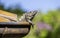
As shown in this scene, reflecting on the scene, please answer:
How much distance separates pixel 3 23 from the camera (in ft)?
9.62

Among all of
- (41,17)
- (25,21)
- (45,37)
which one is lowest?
(45,37)

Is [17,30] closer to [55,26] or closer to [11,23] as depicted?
[11,23]

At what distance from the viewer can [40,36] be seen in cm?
1458

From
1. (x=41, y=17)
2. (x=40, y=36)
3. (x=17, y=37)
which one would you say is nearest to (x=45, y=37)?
(x=40, y=36)

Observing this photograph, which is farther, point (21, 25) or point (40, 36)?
point (40, 36)

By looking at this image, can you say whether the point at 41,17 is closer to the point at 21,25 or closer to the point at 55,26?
the point at 55,26

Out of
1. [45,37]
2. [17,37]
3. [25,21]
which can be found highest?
[25,21]

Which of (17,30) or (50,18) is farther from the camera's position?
(50,18)

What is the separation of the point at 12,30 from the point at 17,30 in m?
0.06

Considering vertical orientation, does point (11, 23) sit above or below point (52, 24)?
above

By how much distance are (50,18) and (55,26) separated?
64 centimetres

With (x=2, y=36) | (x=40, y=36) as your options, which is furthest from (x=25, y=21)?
(x=40, y=36)

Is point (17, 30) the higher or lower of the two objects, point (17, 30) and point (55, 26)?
the higher

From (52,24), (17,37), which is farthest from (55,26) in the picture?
(17,37)
